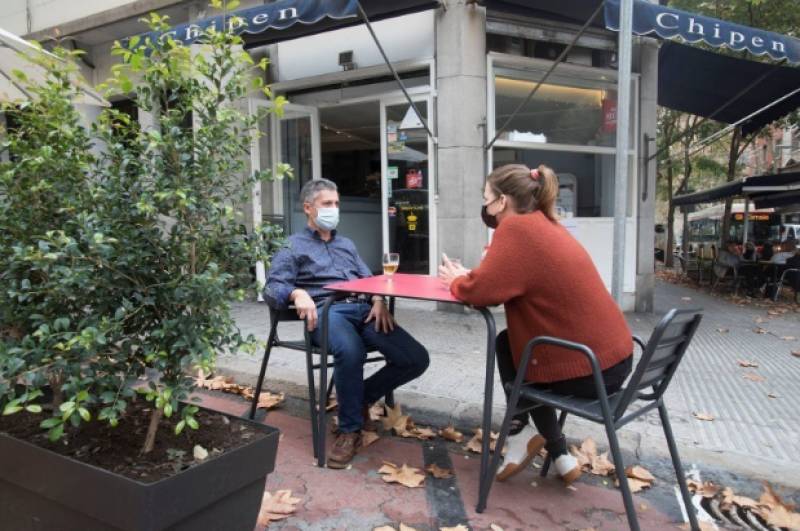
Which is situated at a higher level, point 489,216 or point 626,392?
point 489,216

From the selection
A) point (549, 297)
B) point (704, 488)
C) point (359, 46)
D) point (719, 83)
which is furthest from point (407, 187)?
point (719, 83)

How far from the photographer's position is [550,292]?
238 cm

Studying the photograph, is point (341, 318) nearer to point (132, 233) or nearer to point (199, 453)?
point (199, 453)

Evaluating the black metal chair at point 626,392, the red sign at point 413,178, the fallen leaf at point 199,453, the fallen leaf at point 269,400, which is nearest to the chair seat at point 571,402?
the black metal chair at point 626,392

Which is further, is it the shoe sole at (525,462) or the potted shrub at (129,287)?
the shoe sole at (525,462)

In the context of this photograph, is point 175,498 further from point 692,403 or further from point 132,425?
point 692,403

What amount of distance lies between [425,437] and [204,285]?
1920 millimetres

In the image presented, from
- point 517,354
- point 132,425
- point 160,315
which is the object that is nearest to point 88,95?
point 160,315

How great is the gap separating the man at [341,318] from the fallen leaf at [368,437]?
0.34 ft

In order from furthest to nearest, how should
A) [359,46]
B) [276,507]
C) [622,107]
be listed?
[359,46], [622,107], [276,507]

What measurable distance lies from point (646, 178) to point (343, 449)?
6333mm

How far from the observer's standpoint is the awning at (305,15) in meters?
5.60

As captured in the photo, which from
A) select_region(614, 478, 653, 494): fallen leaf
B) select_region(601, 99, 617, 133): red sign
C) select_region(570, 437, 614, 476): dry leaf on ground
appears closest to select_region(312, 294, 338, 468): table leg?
select_region(570, 437, 614, 476): dry leaf on ground

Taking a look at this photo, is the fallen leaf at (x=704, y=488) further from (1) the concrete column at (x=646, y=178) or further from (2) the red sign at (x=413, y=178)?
(1) the concrete column at (x=646, y=178)
